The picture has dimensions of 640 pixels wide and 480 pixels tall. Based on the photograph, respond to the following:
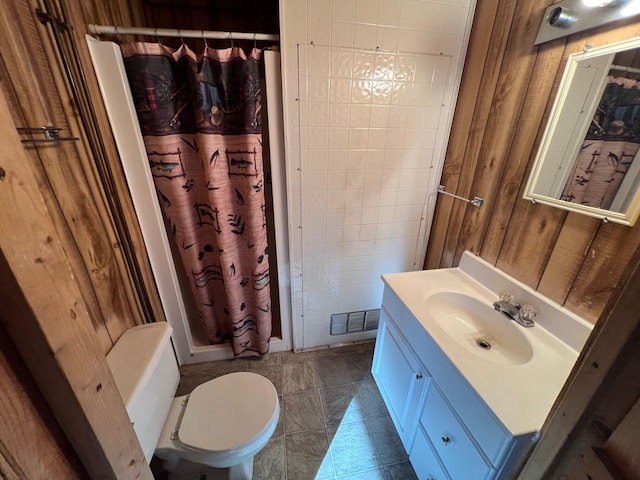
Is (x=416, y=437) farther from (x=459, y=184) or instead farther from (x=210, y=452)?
(x=459, y=184)

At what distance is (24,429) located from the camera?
0.36m

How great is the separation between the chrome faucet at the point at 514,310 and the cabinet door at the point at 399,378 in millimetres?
426

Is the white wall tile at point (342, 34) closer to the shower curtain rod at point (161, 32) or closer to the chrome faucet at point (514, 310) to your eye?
the shower curtain rod at point (161, 32)

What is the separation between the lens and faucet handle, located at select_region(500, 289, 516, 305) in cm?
112

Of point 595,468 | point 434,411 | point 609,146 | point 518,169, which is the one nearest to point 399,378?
point 434,411

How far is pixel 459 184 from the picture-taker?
1.48m

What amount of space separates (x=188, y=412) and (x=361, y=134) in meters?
1.58

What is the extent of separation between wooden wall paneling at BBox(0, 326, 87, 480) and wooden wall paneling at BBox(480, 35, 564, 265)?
4.97 ft


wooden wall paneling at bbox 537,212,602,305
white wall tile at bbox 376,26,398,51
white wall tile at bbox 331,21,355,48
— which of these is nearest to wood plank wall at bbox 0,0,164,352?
white wall tile at bbox 331,21,355,48

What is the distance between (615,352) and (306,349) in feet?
5.77

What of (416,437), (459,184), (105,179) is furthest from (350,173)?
(416,437)

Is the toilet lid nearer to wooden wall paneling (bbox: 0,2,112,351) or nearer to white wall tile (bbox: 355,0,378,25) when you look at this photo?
wooden wall paneling (bbox: 0,2,112,351)

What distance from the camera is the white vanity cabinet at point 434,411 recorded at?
762mm

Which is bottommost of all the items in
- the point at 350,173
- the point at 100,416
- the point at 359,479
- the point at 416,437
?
the point at 359,479
